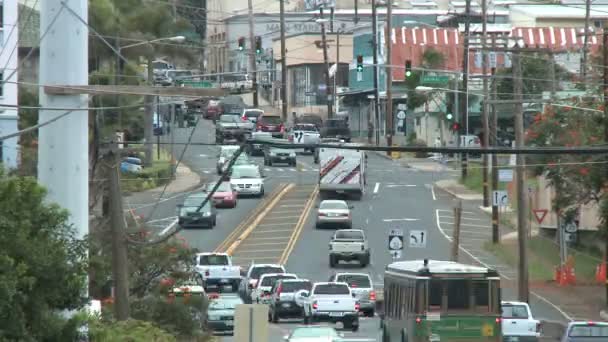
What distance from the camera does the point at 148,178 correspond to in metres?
67.7

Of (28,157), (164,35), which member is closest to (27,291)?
(28,157)

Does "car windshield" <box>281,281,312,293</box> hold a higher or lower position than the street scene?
lower

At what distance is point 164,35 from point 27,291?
64970 millimetres

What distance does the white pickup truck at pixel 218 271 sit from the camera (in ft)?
177

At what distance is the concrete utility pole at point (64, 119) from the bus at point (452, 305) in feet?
50.4

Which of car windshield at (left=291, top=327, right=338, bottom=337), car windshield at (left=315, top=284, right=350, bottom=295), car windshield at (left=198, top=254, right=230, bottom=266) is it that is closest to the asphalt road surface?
car windshield at (left=315, top=284, right=350, bottom=295)

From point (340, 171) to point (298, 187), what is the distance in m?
7.01

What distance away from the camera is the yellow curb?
209 feet

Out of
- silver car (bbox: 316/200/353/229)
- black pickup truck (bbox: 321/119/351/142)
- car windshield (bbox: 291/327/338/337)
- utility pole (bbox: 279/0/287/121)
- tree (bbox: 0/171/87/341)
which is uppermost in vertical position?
utility pole (bbox: 279/0/287/121)

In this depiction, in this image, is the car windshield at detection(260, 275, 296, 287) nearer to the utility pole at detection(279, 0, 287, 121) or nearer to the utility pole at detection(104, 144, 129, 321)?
the utility pole at detection(104, 144, 129, 321)

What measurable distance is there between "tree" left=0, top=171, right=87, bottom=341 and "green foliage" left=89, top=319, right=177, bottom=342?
0.63m

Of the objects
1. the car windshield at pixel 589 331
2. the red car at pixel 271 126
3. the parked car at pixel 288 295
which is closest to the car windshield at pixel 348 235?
the parked car at pixel 288 295

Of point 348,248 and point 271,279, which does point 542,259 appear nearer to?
point 348,248

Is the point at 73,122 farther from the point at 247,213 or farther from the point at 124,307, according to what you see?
the point at 247,213
